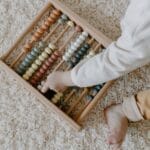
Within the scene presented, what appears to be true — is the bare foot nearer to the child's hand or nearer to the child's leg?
the child's leg

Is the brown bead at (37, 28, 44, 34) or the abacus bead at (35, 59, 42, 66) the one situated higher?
the brown bead at (37, 28, 44, 34)

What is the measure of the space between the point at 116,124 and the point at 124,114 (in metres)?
0.03

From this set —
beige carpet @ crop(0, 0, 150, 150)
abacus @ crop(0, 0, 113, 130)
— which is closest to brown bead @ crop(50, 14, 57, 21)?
abacus @ crop(0, 0, 113, 130)

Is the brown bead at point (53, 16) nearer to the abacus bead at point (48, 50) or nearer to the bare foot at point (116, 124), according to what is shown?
the abacus bead at point (48, 50)

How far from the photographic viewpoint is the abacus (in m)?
1.00

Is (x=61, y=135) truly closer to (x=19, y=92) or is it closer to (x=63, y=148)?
(x=63, y=148)

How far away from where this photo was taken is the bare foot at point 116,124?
973 millimetres

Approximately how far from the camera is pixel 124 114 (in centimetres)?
99

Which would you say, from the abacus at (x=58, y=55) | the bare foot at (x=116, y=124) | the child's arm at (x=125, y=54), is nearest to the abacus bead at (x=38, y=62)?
the abacus at (x=58, y=55)

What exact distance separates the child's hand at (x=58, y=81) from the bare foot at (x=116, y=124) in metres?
0.12

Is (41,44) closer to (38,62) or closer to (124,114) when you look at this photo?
(38,62)

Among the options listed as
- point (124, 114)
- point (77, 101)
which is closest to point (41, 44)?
point (77, 101)

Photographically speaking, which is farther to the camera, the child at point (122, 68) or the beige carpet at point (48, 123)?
the beige carpet at point (48, 123)

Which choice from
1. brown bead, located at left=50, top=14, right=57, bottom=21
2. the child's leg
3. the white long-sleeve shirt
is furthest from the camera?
brown bead, located at left=50, top=14, right=57, bottom=21
